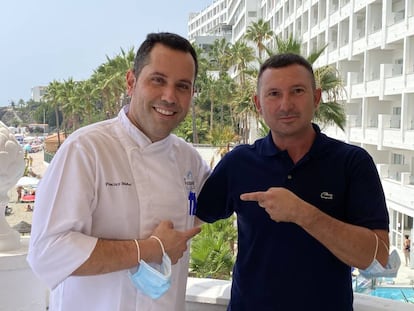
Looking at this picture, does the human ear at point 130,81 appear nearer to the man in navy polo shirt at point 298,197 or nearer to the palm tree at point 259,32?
the man in navy polo shirt at point 298,197

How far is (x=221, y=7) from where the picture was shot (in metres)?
62.6

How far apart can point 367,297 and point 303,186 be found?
2.40ft

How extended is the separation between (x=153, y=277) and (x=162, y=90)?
0.52 meters

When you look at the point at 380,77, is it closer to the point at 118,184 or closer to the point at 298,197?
the point at 298,197

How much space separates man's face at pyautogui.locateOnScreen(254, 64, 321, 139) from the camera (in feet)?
4.80

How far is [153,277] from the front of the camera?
4.12 ft

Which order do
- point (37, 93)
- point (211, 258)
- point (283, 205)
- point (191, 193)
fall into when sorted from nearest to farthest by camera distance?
point (283, 205)
point (191, 193)
point (211, 258)
point (37, 93)

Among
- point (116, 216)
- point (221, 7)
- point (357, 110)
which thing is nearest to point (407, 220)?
point (357, 110)

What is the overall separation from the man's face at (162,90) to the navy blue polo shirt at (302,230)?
1.04ft

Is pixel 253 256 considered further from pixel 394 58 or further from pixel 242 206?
pixel 394 58

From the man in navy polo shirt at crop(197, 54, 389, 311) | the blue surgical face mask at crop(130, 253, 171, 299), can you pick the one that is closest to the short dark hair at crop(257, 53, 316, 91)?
the man in navy polo shirt at crop(197, 54, 389, 311)

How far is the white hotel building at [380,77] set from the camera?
48.0ft

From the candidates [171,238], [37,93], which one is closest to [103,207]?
[171,238]

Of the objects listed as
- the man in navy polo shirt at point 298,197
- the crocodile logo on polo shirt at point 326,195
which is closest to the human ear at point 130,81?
the man in navy polo shirt at point 298,197
